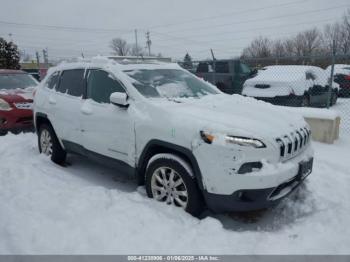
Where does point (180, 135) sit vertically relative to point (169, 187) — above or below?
above

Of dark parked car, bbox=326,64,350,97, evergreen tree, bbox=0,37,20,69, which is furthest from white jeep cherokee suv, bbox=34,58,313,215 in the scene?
evergreen tree, bbox=0,37,20,69

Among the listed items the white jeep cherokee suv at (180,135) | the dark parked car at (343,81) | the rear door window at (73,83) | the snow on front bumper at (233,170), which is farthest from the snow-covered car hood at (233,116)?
the dark parked car at (343,81)

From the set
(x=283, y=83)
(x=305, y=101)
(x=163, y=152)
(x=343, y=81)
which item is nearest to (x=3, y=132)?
(x=163, y=152)

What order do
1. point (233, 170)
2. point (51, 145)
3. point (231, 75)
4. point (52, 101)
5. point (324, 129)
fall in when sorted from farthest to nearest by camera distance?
point (231, 75)
point (324, 129)
point (51, 145)
point (52, 101)
point (233, 170)

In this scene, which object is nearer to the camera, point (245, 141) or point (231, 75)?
point (245, 141)

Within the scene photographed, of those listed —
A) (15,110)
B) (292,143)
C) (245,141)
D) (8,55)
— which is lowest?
(15,110)

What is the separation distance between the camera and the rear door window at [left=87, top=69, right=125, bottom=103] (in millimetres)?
4145

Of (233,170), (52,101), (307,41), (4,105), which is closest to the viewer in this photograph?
(233,170)

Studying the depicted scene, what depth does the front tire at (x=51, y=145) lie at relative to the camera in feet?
17.3

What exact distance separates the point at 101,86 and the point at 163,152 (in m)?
1.46

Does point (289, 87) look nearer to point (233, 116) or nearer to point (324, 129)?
point (324, 129)

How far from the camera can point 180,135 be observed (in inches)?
128

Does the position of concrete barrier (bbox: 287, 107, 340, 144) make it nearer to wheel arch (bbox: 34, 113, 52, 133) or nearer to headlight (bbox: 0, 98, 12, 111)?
wheel arch (bbox: 34, 113, 52, 133)

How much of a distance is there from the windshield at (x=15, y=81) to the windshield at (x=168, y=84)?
537 centimetres
